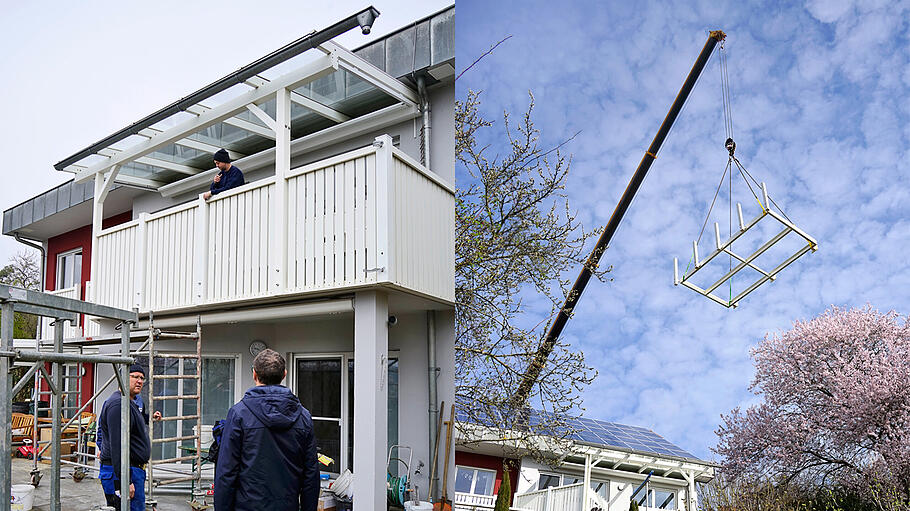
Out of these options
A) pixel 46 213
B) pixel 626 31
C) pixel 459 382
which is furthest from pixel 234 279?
pixel 46 213

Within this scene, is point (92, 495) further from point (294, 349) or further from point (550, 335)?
point (550, 335)

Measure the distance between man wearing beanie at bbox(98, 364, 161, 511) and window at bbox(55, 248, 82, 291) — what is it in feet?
22.1

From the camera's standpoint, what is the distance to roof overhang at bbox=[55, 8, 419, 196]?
14.5ft

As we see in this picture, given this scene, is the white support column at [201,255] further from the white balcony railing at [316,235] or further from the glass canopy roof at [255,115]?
the glass canopy roof at [255,115]

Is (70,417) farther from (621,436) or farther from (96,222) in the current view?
(621,436)

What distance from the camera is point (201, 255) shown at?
5.06m

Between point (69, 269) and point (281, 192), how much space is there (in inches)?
265

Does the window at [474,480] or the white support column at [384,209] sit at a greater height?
the white support column at [384,209]

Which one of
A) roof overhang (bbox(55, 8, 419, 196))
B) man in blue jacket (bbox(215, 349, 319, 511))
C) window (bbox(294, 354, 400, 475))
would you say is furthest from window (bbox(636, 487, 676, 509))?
window (bbox(294, 354, 400, 475))

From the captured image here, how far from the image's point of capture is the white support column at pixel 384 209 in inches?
156

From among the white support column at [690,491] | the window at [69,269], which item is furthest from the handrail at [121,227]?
the white support column at [690,491]

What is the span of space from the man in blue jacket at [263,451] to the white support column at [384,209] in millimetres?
1469

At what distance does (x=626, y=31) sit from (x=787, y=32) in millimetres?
600

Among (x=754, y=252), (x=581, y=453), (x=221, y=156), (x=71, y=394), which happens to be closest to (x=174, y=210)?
(x=221, y=156)
